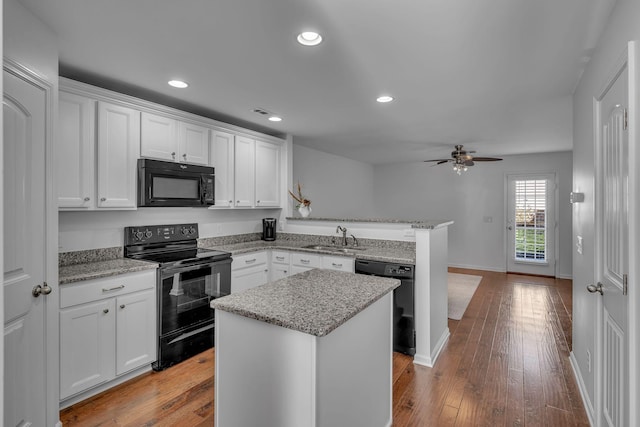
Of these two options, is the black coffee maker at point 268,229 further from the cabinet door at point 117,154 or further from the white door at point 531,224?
the white door at point 531,224

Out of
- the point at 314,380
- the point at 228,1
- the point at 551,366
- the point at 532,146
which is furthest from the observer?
the point at 532,146

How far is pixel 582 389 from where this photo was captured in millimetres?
2393

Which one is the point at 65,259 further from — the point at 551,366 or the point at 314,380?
the point at 551,366

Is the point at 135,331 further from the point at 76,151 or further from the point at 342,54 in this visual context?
the point at 342,54

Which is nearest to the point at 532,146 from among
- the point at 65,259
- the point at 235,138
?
the point at 235,138

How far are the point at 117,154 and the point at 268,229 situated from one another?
202 cm

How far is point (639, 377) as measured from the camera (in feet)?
4.37

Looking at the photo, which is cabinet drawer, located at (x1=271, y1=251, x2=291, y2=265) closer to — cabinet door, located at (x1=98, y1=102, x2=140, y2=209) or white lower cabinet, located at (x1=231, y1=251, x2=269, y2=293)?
white lower cabinet, located at (x1=231, y1=251, x2=269, y2=293)

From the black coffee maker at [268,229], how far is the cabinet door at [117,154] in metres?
1.74

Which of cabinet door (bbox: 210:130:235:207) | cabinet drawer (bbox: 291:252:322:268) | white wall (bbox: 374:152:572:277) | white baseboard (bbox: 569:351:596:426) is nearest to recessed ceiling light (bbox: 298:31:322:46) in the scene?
cabinet door (bbox: 210:130:235:207)

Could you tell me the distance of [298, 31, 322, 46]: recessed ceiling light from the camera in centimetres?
198

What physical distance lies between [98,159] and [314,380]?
7.95 ft

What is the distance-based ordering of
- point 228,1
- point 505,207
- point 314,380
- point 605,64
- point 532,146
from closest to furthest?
1. point 314,380
2. point 228,1
3. point 605,64
4. point 532,146
5. point 505,207

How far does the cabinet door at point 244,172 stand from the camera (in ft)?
12.7
